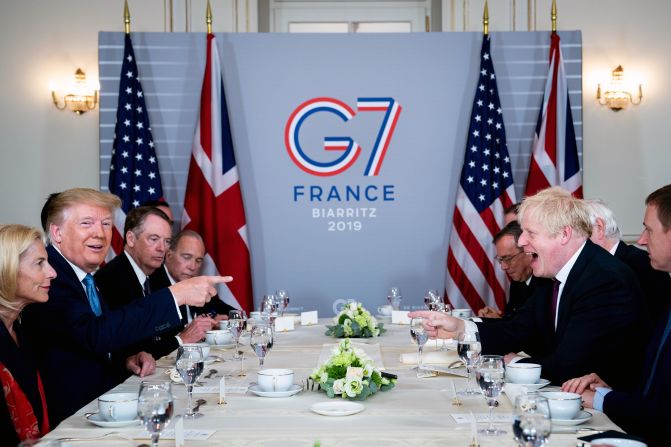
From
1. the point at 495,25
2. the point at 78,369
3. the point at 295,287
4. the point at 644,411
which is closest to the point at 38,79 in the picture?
the point at 295,287

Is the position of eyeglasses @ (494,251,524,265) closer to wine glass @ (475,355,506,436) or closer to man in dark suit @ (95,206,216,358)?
man in dark suit @ (95,206,216,358)

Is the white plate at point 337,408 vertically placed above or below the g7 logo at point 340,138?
below

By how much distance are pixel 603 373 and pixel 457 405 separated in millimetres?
798

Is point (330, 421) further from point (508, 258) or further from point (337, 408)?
point (508, 258)

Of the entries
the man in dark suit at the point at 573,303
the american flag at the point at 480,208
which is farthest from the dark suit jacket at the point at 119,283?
the american flag at the point at 480,208

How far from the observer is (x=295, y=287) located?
6.28 m

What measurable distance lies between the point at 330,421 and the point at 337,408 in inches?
4.2

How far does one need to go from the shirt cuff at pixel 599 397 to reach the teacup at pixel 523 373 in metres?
0.29

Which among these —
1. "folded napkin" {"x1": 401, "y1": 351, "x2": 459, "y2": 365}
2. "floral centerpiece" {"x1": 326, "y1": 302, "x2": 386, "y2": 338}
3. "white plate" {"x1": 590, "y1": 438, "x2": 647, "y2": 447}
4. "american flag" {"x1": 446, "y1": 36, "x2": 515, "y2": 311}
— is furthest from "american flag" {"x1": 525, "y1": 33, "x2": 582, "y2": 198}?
"white plate" {"x1": 590, "y1": 438, "x2": 647, "y2": 447}

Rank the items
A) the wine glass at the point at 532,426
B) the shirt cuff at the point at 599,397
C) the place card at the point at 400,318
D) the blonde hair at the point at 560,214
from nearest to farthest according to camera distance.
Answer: the wine glass at the point at 532,426 → the shirt cuff at the point at 599,397 → the blonde hair at the point at 560,214 → the place card at the point at 400,318

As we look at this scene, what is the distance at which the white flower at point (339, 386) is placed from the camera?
2.49 m

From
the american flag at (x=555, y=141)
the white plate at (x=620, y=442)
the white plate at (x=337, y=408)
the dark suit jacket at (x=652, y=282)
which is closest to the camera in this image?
the white plate at (x=620, y=442)

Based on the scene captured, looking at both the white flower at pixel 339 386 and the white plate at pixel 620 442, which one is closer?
the white plate at pixel 620 442

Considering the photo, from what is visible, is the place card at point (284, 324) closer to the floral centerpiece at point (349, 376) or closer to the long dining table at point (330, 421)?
the long dining table at point (330, 421)
